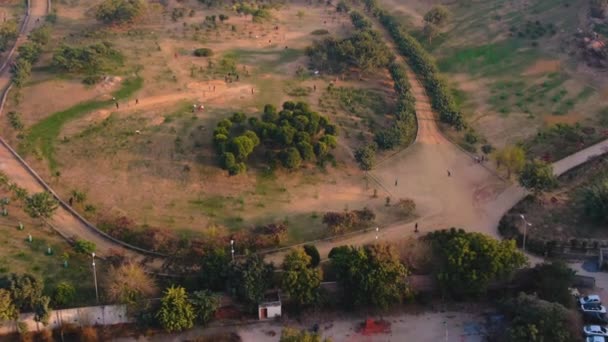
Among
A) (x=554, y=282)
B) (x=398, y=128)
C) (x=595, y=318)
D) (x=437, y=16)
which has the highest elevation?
(x=437, y=16)

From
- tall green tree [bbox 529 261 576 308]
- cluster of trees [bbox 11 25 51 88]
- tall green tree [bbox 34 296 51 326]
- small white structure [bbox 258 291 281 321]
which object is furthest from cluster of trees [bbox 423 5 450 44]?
tall green tree [bbox 34 296 51 326]

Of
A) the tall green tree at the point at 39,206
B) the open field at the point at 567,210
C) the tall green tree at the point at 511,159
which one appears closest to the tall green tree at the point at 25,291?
the tall green tree at the point at 39,206

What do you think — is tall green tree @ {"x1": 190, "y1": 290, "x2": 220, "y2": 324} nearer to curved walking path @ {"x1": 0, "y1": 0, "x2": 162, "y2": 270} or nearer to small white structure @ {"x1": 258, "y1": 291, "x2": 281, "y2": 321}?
small white structure @ {"x1": 258, "y1": 291, "x2": 281, "y2": 321}

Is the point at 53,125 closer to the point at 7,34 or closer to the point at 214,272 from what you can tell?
the point at 7,34

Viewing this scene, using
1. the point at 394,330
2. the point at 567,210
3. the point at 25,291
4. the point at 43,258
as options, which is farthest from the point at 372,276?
the point at 43,258

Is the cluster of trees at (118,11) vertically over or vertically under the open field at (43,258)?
over

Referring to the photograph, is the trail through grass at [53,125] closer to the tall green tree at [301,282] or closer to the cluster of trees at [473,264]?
the tall green tree at [301,282]
